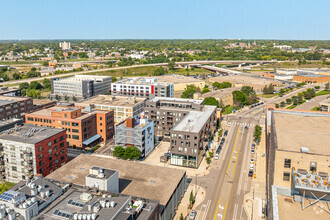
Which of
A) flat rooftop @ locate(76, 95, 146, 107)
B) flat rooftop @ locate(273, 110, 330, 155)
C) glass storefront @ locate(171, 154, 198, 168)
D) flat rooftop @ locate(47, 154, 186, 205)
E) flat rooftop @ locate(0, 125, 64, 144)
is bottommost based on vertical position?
glass storefront @ locate(171, 154, 198, 168)

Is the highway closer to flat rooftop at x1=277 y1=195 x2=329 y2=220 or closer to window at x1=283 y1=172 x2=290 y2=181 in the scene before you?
window at x1=283 y1=172 x2=290 y2=181

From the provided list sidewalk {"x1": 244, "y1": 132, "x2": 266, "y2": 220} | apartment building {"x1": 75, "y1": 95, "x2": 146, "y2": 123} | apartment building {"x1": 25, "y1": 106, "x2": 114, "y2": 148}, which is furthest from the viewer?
apartment building {"x1": 75, "y1": 95, "x2": 146, "y2": 123}

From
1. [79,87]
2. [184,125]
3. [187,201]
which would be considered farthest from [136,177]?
[79,87]

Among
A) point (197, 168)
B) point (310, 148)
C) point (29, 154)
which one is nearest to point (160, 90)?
point (197, 168)

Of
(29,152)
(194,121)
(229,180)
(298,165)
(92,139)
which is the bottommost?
(229,180)

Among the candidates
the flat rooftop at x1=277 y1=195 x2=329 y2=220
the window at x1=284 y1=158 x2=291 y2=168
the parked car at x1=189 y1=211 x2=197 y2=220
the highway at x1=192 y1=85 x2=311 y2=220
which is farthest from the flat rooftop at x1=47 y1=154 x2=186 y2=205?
the window at x1=284 y1=158 x2=291 y2=168

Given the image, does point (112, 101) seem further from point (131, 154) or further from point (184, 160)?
point (184, 160)
